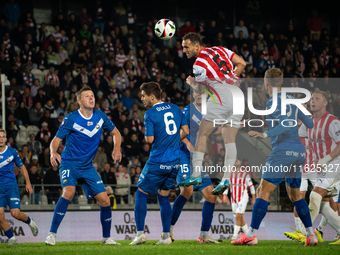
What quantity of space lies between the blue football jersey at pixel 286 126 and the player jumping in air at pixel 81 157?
270cm

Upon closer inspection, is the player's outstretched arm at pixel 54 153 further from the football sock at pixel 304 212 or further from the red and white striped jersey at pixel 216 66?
the football sock at pixel 304 212

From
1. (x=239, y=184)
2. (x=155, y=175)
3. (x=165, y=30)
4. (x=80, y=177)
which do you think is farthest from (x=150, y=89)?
(x=239, y=184)

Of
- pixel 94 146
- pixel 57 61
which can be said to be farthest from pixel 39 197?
pixel 57 61

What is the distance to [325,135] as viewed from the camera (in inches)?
331

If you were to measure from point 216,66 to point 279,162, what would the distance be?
→ 183 cm

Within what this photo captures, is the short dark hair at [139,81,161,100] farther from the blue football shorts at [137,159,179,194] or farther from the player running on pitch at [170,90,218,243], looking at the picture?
the blue football shorts at [137,159,179,194]

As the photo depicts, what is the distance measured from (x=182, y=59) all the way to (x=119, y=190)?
23.4ft

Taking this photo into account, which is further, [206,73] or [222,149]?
[222,149]

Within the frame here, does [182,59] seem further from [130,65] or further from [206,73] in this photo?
[206,73]

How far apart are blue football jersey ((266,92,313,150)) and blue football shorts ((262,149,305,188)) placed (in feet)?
0.36

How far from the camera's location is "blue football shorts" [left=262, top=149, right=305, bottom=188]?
21.7ft

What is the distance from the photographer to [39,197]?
11781 mm

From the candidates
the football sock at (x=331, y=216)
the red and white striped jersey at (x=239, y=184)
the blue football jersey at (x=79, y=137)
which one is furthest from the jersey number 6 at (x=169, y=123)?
the red and white striped jersey at (x=239, y=184)

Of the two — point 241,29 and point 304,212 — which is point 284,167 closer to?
point 304,212
